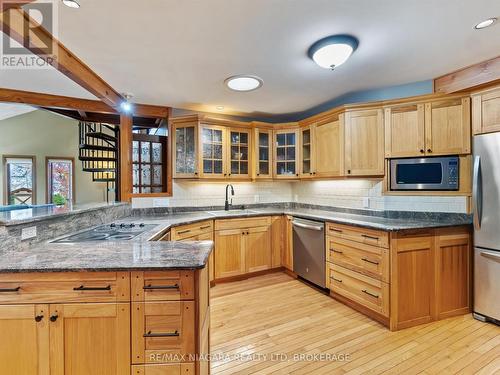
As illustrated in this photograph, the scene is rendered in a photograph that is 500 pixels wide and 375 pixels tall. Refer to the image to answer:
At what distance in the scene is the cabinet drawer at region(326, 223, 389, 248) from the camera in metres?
2.29

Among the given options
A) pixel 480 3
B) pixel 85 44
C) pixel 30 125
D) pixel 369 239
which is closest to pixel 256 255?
pixel 369 239

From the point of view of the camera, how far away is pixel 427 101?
2545 mm

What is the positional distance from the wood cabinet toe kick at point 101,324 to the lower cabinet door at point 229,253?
202 centimetres

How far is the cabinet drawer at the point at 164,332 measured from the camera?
4.00ft

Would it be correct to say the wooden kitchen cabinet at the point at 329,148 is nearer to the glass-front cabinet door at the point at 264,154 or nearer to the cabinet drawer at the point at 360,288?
the glass-front cabinet door at the point at 264,154

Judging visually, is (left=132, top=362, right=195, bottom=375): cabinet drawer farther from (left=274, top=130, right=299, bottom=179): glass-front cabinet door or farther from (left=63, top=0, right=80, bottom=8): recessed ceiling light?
(left=274, top=130, right=299, bottom=179): glass-front cabinet door

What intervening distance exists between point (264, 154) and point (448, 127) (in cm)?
231

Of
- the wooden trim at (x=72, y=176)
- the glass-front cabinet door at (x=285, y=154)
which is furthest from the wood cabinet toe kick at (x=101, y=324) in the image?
the wooden trim at (x=72, y=176)

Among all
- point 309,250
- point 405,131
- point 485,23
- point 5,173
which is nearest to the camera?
point 485,23

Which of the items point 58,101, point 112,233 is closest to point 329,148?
point 112,233

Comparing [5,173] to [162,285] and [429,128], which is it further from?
[429,128]

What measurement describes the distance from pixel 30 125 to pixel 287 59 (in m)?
7.11

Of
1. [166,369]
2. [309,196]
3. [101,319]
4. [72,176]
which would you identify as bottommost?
[166,369]

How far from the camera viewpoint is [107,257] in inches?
55.0
